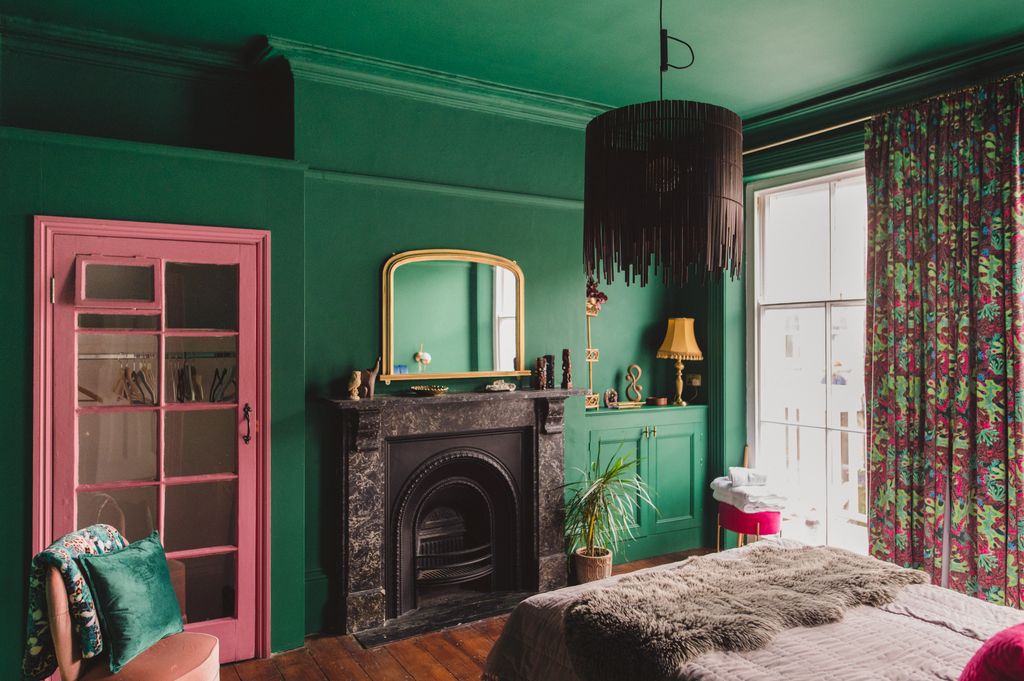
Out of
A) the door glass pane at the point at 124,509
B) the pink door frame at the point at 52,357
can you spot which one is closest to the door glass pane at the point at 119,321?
the pink door frame at the point at 52,357

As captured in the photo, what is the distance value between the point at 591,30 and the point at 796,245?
217 cm

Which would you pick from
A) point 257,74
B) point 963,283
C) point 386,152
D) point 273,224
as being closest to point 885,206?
point 963,283

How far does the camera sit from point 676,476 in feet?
16.1

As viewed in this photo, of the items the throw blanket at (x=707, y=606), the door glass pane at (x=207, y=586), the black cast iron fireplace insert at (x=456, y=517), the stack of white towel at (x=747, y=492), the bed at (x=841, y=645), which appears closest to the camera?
the bed at (x=841, y=645)

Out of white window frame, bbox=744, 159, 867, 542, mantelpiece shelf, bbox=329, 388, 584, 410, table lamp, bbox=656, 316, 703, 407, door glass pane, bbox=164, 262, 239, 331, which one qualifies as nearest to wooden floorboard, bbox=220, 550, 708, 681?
mantelpiece shelf, bbox=329, 388, 584, 410

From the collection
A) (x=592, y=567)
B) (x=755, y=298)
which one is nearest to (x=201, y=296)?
(x=592, y=567)

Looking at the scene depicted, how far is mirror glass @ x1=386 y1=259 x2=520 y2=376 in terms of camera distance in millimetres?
3793

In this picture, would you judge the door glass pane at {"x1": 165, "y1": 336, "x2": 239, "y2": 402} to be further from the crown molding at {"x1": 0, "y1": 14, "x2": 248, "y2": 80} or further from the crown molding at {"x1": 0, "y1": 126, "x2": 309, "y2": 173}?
the crown molding at {"x1": 0, "y1": 14, "x2": 248, "y2": 80}

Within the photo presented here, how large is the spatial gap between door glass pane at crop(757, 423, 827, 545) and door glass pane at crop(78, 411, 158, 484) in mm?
3572

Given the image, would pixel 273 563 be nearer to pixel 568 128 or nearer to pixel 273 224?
pixel 273 224

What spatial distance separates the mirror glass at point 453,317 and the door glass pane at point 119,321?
118cm

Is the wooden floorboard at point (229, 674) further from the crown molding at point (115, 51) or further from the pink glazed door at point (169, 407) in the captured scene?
the crown molding at point (115, 51)

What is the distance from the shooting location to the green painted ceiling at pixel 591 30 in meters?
3.03

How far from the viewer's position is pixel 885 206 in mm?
3812
